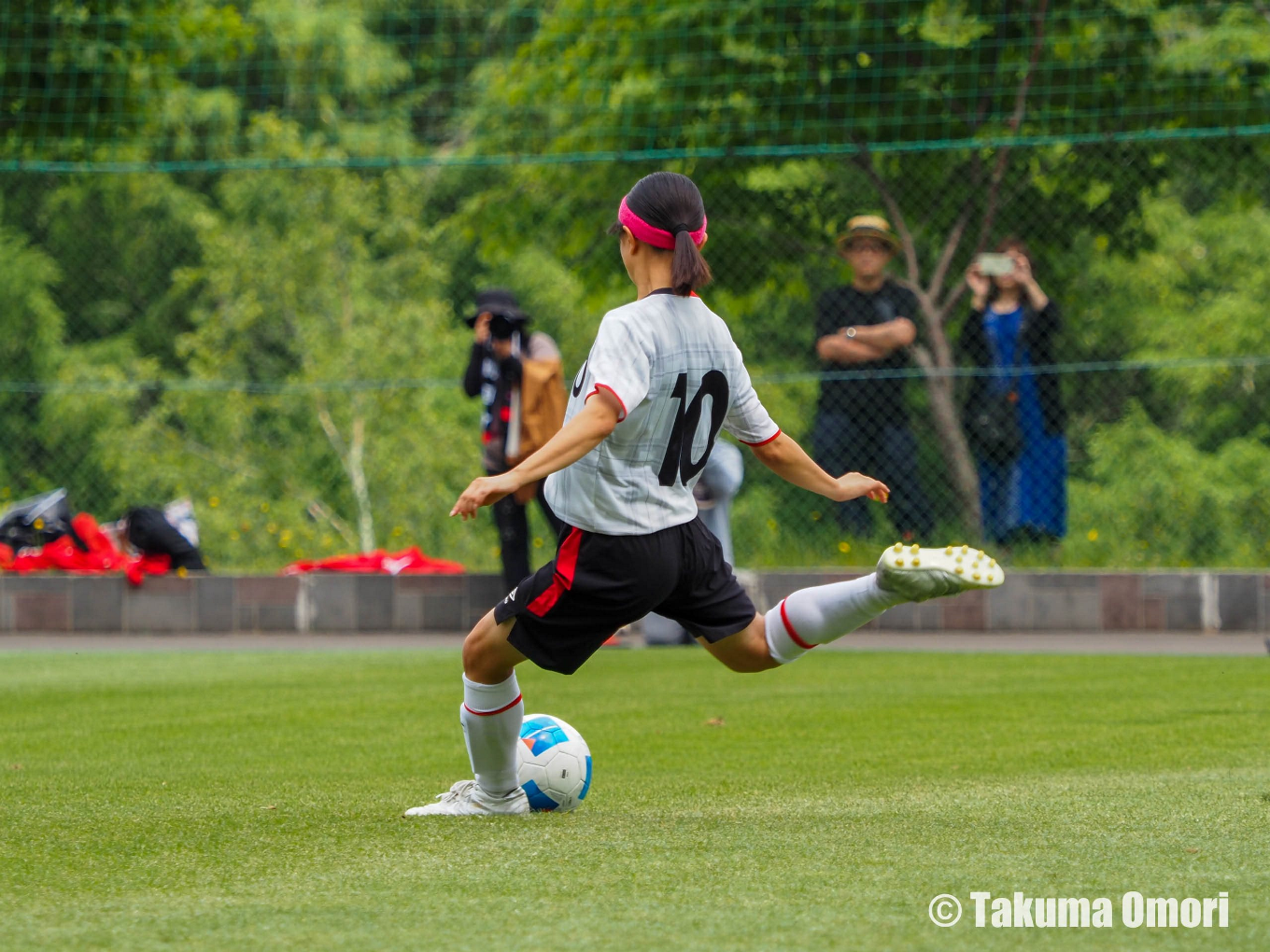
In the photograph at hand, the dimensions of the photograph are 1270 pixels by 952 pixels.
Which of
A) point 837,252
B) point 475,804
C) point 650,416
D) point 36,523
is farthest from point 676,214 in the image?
point 36,523

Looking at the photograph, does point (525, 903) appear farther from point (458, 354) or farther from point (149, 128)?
point (458, 354)

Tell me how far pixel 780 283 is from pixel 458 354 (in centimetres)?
692

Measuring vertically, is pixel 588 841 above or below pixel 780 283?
below

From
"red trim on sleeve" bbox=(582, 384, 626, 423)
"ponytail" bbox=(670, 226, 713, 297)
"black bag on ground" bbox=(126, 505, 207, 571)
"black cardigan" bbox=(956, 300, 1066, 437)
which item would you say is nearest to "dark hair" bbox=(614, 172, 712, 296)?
"ponytail" bbox=(670, 226, 713, 297)

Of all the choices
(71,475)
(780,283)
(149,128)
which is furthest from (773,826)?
(149,128)

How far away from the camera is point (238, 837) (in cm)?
433

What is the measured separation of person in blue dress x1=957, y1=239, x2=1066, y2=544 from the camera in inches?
438

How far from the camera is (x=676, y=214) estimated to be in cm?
451

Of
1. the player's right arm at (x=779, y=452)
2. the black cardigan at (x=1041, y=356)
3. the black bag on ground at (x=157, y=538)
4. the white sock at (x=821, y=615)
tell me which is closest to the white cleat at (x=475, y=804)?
the white sock at (x=821, y=615)

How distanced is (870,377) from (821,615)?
6.77 m

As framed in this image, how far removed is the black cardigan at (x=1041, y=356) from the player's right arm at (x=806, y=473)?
6.55m

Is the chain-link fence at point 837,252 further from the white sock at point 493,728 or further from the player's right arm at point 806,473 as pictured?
the white sock at point 493,728

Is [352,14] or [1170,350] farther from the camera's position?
[352,14]

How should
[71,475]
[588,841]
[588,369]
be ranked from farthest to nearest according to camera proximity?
[71,475]
[588,369]
[588,841]
